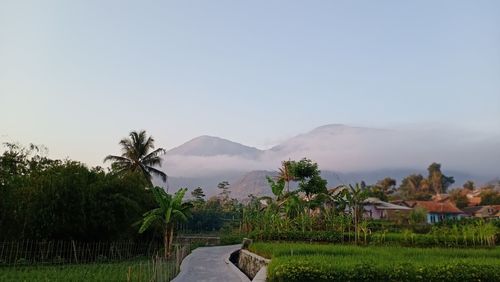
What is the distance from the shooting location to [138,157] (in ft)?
120

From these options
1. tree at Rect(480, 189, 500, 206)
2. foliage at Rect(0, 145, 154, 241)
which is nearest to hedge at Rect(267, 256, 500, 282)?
foliage at Rect(0, 145, 154, 241)

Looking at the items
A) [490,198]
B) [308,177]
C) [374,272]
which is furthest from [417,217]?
[374,272]

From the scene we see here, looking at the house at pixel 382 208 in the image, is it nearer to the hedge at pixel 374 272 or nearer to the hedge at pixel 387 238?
the hedge at pixel 387 238

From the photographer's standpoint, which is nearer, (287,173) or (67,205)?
(67,205)

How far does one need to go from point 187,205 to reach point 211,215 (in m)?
Result: 23.6

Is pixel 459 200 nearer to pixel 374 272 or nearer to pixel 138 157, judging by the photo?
pixel 138 157

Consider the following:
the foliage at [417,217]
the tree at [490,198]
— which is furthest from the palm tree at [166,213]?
the tree at [490,198]

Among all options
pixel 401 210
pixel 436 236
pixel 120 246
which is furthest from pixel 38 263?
pixel 401 210

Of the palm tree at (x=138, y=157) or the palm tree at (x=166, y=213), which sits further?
the palm tree at (x=138, y=157)

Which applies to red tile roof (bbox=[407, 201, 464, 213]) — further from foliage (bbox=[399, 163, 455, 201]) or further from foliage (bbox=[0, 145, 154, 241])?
foliage (bbox=[0, 145, 154, 241])

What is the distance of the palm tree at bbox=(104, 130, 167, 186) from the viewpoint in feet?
119

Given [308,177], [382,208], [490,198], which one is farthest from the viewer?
[490,198]

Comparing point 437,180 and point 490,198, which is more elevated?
point 437,180

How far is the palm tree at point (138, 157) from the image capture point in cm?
3625
